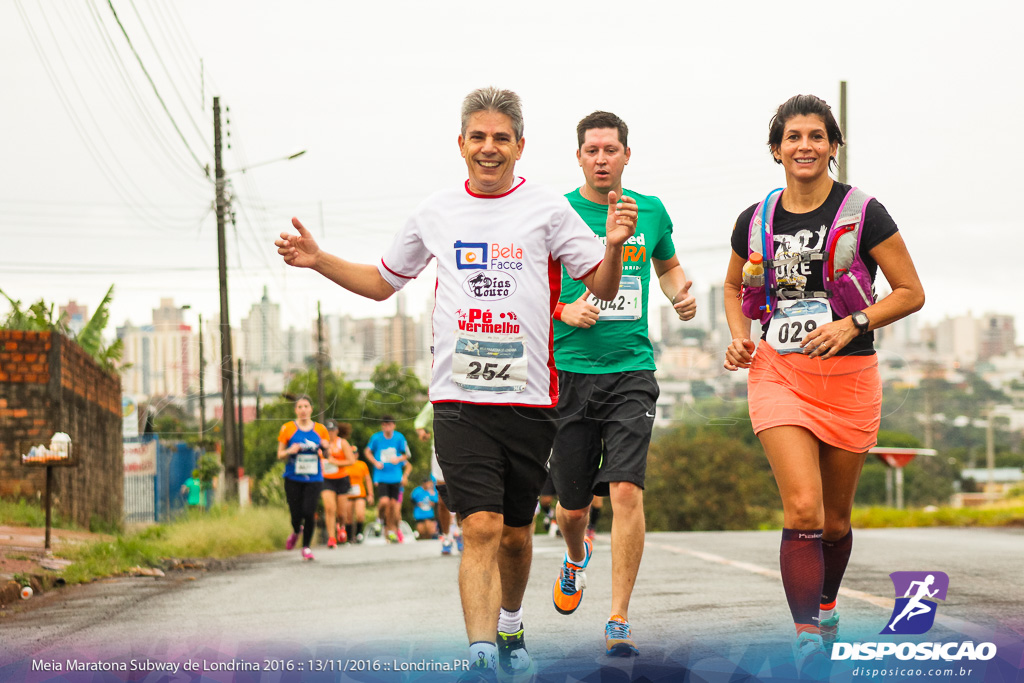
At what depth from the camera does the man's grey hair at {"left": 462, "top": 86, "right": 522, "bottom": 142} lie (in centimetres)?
480

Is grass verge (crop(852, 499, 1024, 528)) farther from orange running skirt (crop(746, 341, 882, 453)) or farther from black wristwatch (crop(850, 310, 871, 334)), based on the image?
black wristwatch (crop(850, 310, 871, 334))

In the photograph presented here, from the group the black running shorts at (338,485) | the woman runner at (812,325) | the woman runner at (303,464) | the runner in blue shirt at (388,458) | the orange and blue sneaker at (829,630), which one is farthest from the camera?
the black running shorts at (338,485)

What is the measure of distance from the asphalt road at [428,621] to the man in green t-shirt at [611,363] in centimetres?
70

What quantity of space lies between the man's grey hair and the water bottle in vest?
1113 mm

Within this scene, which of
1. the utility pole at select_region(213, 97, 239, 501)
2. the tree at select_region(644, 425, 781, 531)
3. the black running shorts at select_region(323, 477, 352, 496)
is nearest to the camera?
the black running shorts at select_region(323, 477, 352, 496)

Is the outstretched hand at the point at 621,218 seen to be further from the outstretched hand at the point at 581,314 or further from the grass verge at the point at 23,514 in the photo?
the grass verge at the point at 23,514

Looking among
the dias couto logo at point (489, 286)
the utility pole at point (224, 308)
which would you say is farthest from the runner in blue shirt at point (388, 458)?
the dias couto logo at point (489, 286)

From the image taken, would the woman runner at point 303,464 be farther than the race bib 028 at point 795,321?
Yes

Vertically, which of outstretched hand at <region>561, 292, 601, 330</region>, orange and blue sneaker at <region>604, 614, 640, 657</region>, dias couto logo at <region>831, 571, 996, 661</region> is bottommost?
orange and blue sneaker at <region>604, 614, 640, 657</region>

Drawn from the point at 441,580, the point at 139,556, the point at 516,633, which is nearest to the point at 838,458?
the point at 516,633

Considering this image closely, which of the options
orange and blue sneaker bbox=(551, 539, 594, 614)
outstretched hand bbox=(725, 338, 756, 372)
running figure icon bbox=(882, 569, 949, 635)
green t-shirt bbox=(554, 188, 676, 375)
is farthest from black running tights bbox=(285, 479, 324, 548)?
running figure icon bbox=(882, 569, 949, 635)

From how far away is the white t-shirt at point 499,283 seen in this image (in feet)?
15.3

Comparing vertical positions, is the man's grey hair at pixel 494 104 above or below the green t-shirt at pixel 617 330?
above

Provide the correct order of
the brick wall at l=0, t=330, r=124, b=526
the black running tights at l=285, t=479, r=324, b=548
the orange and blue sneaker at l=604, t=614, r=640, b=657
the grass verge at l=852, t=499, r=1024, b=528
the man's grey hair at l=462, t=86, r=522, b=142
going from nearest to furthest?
the man's grey hair at l=462, t=86, r=522, b=142 < the orange and blue sneaker at l=604, t=614, r=640, b=657 < the brick wall at l=0, t=330, r=124, b=526 < the black running tights at l=285, t=479, r=324, b=548 < the grass verge at l=852, t=499, r=1024, b=528
